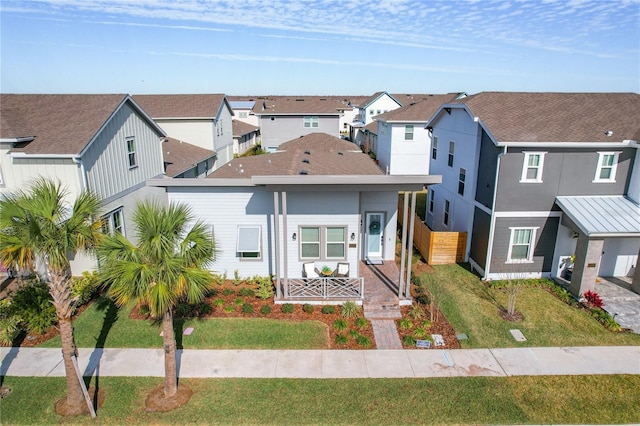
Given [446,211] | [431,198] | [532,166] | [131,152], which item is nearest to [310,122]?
[431,198]

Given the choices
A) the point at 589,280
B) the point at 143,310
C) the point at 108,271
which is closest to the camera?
the point at 108,271

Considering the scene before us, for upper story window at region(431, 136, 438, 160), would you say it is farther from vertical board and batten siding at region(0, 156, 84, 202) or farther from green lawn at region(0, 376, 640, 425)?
vertical board and batten siding at region(0, 156, 84, 202)

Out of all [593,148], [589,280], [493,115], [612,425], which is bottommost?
[612,425]

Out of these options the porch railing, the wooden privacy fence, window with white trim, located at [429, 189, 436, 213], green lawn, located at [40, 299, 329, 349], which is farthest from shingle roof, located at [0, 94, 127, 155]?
window with white trim, located at [429, 189, 436, 213]

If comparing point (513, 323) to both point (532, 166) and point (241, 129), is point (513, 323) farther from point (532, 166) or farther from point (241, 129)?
point (241, 129)

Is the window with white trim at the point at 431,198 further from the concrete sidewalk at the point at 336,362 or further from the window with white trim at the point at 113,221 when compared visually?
the window with white trim at the point at 113,221

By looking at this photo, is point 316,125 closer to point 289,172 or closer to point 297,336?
point 289,172

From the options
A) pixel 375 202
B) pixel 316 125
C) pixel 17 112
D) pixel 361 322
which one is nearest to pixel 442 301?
pixel 361 322

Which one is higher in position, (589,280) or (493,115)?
(493,115)
